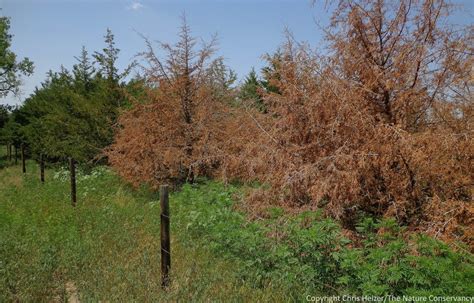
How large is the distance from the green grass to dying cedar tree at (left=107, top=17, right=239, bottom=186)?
3.51m

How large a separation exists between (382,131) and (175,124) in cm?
622

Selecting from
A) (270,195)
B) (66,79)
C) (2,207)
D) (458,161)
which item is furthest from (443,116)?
(66,79)

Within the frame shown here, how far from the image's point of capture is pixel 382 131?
5297mm

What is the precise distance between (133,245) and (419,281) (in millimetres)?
3850

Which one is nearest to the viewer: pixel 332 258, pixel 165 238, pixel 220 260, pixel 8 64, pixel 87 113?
pixel 332 258

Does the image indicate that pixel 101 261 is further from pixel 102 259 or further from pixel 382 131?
pixel 382 131

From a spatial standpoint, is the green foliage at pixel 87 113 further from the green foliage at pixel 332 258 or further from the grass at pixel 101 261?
the green foliage at pixel 332 258

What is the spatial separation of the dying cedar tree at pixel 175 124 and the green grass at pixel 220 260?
3508 millimetres

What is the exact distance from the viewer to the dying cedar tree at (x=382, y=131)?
16.8ft

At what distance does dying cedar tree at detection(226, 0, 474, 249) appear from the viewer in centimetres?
512

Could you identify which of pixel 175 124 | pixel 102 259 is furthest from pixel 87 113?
pixel 102 259

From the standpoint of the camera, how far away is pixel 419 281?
325 cm

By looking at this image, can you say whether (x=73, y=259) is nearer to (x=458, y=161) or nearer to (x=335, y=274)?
(x=335, y=274)

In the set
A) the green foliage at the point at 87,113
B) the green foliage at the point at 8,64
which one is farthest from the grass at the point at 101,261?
the green foliage at the point at 8,64
